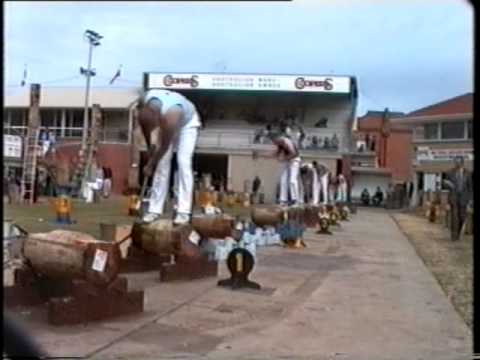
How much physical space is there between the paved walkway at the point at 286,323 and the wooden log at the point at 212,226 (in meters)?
0.67

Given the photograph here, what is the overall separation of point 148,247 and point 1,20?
6.71m

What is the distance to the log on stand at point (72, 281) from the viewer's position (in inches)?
229

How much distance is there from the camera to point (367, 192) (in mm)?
59906

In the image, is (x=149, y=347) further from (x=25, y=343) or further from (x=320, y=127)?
(x=320, y=127)

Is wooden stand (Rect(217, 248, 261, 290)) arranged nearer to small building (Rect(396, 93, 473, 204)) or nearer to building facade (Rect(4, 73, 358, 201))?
small building (Rect(396, 93, 473, 204))

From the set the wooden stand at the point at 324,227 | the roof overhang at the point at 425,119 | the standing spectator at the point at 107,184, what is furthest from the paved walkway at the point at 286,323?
the roof overhang at the point at 425,119

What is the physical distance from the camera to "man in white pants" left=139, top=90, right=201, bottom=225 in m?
8.81

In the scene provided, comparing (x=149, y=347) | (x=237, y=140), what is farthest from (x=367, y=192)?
(x=149, y=347)

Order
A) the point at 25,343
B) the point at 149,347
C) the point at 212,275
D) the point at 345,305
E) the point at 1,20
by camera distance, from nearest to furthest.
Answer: the point at 25,343 → the point at 1,20 → the point at 149,347 → the point at 345,305 → the point at 212,275

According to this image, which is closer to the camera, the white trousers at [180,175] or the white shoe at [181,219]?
the white shoe at [181,219]

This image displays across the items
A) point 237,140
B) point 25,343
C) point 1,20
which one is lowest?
point 25,343

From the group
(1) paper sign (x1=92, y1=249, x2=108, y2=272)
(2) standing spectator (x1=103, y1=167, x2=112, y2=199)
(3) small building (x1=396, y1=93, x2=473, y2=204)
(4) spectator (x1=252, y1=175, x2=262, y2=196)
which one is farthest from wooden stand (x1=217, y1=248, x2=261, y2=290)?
(4) spectator (x1=252, y1=175, x2=262, y2=196)

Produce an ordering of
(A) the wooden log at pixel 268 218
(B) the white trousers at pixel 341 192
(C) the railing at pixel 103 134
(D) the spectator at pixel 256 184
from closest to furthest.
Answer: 1. (A) the wooden log at pixel 268 218
2. (B) the white trousers at pixel 341 192
3. (D) the spectator at pixel 256 184
4. (C) the railing at pixel 103 134

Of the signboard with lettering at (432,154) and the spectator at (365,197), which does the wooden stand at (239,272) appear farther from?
the spectator at (365,197)
